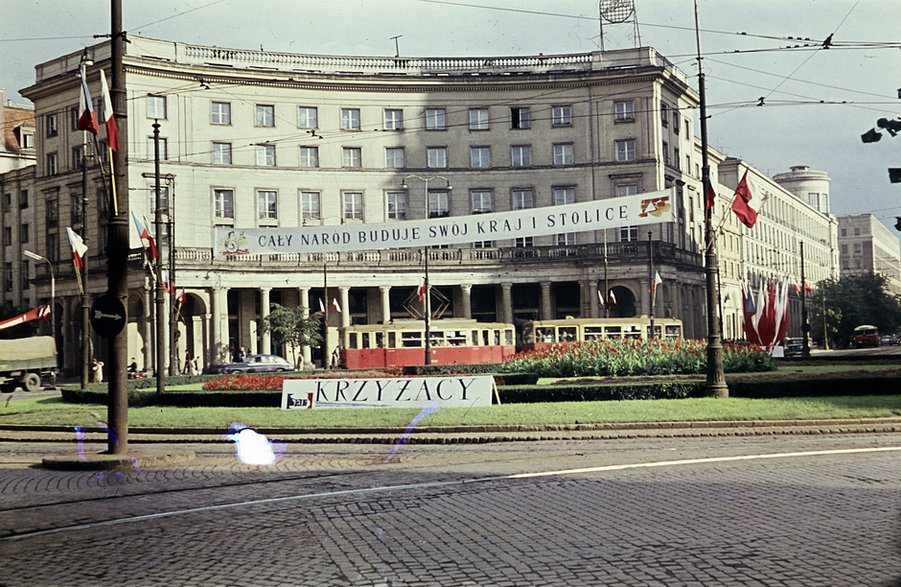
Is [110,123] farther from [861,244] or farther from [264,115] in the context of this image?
[861,244]

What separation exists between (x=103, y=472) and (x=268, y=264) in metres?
57.2

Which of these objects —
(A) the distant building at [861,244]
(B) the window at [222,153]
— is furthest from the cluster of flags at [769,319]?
(A) the distant building at [861,244]

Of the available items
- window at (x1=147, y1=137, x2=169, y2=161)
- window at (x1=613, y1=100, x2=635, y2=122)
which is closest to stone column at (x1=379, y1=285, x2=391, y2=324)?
window at (x1=147, y1=137, x2=169, y2=161)

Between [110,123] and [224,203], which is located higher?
[224,203]

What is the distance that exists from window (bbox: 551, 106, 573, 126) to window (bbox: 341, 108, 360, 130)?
15267 mm

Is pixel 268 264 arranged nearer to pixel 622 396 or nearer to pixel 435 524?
pixel 622 396

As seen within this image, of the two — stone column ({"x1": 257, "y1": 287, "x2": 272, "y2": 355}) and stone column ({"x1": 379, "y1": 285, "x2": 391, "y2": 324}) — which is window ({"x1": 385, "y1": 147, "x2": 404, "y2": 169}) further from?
stone column ({"x1": 257, "y1": 287, "x2": 272, "y2": 355})

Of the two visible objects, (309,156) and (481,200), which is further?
(481,200)

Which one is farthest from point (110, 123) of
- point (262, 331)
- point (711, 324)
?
point (262, 331)

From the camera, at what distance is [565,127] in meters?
79.1

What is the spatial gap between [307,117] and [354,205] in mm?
7561

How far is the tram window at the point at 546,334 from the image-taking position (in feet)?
179

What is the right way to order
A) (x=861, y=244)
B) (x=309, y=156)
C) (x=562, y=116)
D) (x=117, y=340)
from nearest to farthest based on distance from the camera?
(x=117, y=340) → (x=309, y=156) → (x=562, y=116) → (x=861, y=244)

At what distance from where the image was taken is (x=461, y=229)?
24156mm
